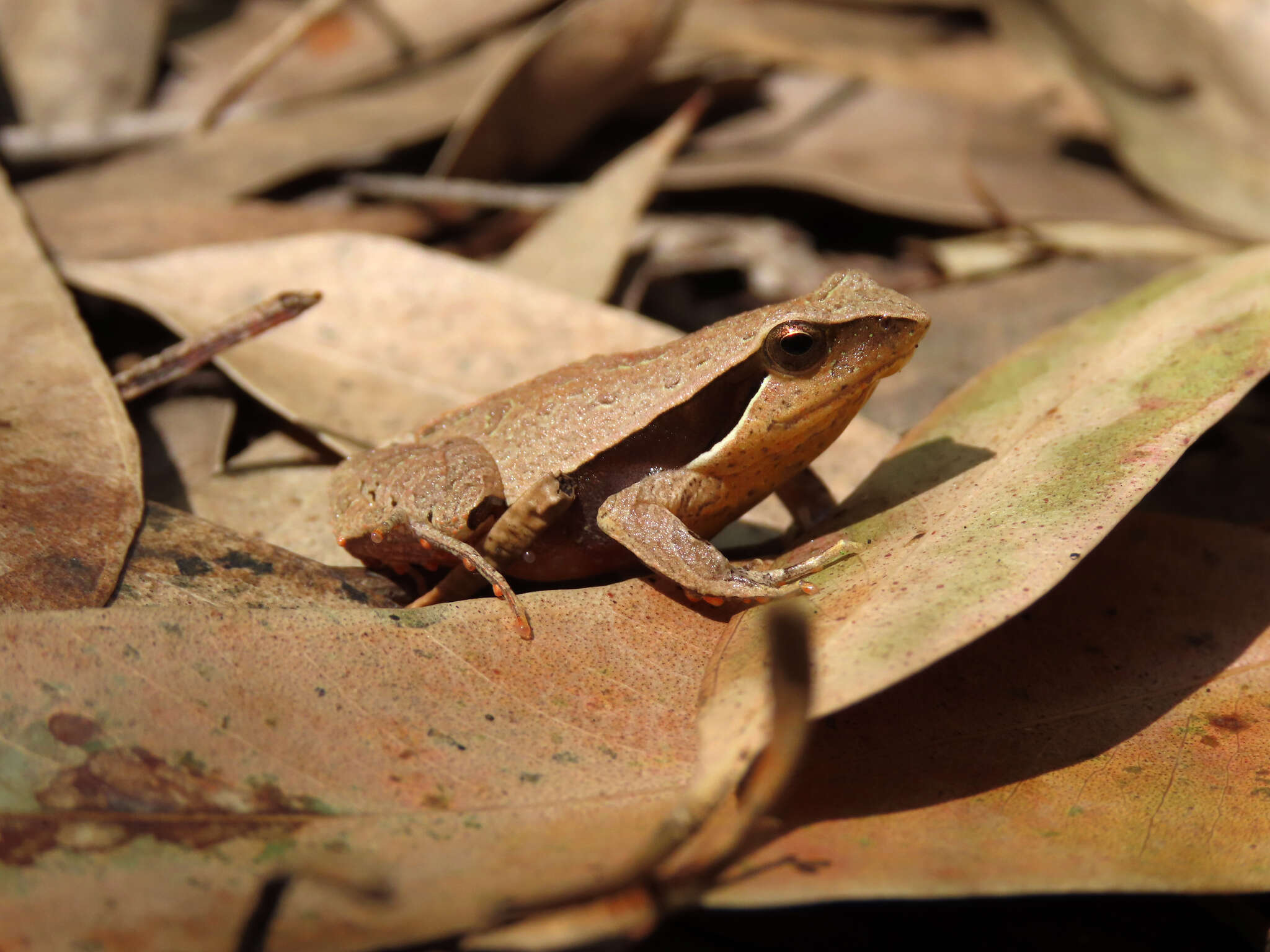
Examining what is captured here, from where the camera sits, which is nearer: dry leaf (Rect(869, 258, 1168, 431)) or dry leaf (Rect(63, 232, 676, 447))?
dry leaf (Rect(63, 232, 676, 447))

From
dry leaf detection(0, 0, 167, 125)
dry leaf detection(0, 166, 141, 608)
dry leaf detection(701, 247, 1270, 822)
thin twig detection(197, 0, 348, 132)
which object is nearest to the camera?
dry leaf detection(701, 247, 1270, 822)

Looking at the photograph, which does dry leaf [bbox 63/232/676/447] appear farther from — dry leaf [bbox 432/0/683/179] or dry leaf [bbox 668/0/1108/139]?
dry leaf [bbox 668/0/1108/139]

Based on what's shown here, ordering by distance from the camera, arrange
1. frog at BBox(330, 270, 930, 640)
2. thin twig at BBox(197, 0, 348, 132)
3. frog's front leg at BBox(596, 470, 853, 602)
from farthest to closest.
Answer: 1. thin twig at BBox(197, 0, 348, 132)
2. frog at BBox(330, 270, 930, 640)
3. frog's front leg at BBox(596, 470, 853, 602)

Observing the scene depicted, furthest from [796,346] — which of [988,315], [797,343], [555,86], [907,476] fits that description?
[555,86]

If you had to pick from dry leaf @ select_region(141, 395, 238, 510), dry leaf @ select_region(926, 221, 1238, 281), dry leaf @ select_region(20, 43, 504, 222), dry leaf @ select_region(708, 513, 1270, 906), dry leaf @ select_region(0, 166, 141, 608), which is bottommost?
dry leaf @ select_region(708, 513, 1270, 906)

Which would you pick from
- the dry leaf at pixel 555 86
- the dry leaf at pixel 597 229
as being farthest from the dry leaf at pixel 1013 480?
the dry leaf at pixel 555 86

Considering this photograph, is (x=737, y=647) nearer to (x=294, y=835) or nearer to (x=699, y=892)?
(x=699, y=892)

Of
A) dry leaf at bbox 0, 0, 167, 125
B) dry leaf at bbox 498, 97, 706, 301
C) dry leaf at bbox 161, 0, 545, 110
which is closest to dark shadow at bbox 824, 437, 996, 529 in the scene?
dry leaf at bbox 498, 97, 706, 301

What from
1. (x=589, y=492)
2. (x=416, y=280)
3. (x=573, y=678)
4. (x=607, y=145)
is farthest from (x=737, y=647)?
(x=607, y=145)

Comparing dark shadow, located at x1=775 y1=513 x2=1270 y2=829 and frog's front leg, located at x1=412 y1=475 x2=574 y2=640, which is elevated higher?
frog's front leg, located at x1=412 y1=475 x2=574 y2=640
